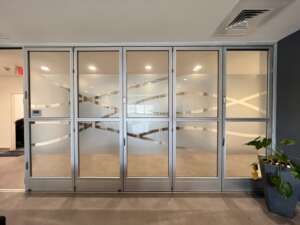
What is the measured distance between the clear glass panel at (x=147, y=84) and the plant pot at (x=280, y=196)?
5.69 ft

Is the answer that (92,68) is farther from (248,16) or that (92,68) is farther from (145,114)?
(248,16)

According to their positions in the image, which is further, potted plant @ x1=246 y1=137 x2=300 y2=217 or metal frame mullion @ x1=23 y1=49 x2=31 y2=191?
metal frame mullion @ x1=23 y1=49 x2=31 y2=191

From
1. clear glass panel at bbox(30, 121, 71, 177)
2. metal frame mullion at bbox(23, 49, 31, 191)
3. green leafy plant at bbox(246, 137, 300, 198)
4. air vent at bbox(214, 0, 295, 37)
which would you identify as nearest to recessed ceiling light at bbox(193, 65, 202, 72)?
air vent at bbox(214, 0, 295, 37)

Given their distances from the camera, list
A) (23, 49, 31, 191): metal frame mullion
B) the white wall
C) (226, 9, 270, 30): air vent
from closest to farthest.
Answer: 1. (226, 9, 270, 30): air vent
2. (23, 49, 31, 191): metal frame mullion
3. the white wall

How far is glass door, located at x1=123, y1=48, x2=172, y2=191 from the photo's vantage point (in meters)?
3.31

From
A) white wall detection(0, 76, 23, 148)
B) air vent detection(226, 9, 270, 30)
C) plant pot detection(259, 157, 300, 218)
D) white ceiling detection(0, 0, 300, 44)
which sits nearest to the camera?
white ceiling detection(0, 0, 300, 44)

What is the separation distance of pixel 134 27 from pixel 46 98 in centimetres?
201

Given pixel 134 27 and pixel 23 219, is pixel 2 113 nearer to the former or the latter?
pixel 23 219

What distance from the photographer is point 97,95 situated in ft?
11.1

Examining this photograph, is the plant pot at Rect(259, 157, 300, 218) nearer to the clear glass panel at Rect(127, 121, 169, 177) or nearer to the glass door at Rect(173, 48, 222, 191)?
the glass door at Rect(173, 48, 222, 191)

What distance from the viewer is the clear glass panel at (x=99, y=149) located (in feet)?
11.1

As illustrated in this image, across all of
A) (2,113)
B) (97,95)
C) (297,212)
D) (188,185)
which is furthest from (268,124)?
(2,113)

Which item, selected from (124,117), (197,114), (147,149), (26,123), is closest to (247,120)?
(197,114)

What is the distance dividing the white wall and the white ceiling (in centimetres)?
397
